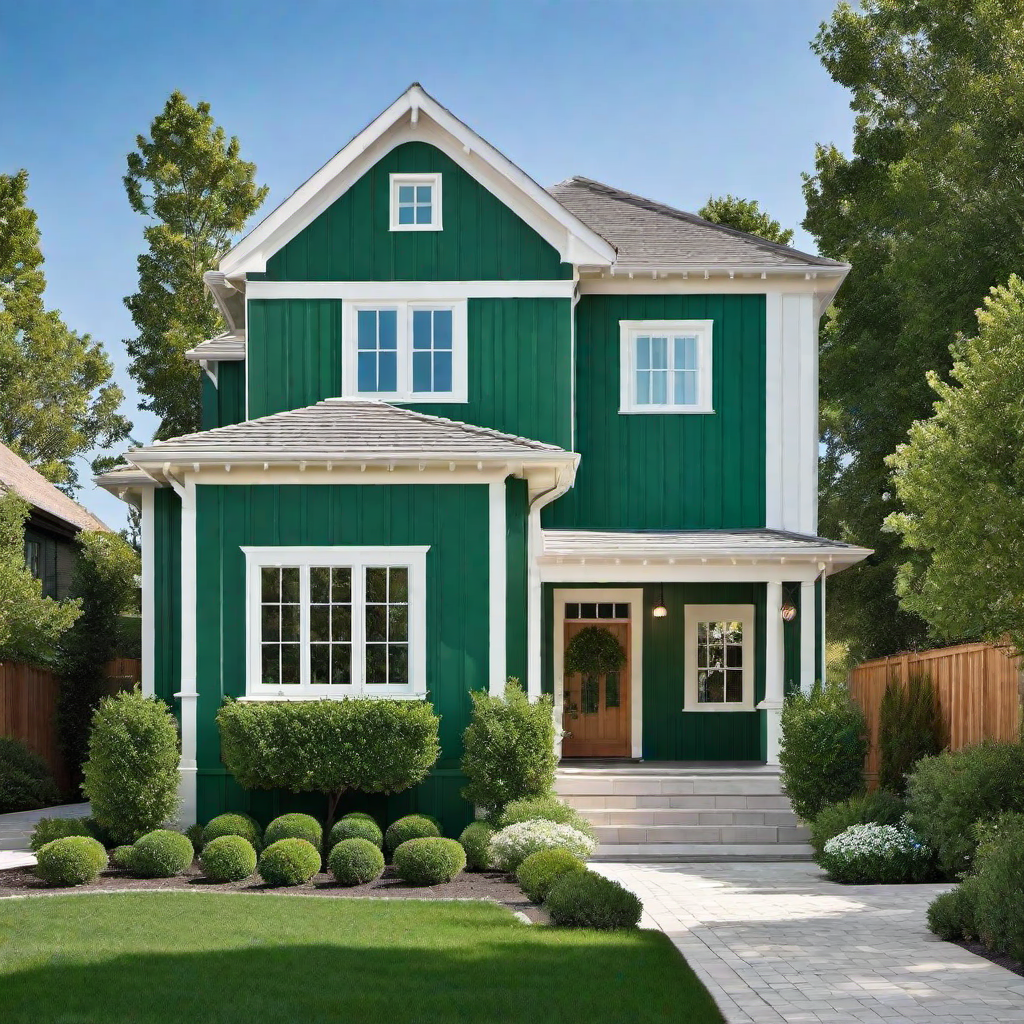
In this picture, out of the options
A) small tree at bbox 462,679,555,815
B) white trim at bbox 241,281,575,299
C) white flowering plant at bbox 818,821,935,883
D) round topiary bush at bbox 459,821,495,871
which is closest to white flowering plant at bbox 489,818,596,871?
round topiary bush at bbox 459,821,495,871

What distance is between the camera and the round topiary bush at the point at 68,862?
12594 millimetres

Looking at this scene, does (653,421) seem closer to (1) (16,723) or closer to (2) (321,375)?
(2) (321,375)

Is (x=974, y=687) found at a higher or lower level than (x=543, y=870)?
higher

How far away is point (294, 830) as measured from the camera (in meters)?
13.8

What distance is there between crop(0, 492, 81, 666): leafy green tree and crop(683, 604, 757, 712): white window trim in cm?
891

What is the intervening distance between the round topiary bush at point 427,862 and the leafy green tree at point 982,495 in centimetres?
490

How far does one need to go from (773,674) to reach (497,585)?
445cm

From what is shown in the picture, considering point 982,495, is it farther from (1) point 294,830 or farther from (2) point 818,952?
(1) point 294,830

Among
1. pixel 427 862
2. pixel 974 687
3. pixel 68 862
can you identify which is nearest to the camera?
pixel 68 862

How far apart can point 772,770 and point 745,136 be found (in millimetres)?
9590

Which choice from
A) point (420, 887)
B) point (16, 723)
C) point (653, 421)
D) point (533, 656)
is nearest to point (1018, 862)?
point (420, 887)

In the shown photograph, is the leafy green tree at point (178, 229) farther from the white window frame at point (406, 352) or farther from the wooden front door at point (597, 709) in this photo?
the wooden front door at point (597, 709)

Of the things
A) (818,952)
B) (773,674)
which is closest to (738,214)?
(773,674)

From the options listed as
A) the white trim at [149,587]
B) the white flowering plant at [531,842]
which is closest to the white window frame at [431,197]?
the white trim at [149,587]
